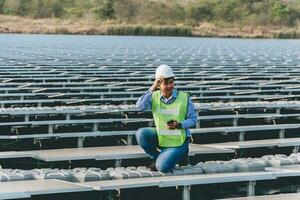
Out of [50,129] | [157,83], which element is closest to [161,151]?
[157,83]

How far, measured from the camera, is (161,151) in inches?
368

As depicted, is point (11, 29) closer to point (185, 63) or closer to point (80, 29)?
point (80, 29)

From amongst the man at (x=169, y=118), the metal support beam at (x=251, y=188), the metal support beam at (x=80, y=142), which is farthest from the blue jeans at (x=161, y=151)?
the metal support beam at (x=80, y=142)

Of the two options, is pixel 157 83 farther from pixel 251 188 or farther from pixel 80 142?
pixel 80 142

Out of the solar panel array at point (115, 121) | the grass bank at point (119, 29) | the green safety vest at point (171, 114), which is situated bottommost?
the grass bank at point (119, 29)

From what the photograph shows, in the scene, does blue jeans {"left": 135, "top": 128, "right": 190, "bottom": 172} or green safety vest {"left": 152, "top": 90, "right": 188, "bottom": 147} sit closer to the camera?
blue jeans {"left": 135, "top": 128, "right": 190, "bottom": 172}

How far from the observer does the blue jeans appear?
9.12 m

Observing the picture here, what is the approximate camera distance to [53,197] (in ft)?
27.9

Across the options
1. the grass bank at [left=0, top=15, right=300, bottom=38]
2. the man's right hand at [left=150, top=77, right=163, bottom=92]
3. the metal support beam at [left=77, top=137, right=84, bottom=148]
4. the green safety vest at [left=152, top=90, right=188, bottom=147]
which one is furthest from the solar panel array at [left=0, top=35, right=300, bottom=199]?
the grass bank at [left=0, top=15, right=300, bottom=38]

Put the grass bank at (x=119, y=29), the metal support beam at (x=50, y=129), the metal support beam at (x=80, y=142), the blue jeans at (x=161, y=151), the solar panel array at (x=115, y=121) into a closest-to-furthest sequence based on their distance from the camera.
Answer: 1. the blue jeans at (x=161, y=151)
2. the solar panel array at (x=115, y=121)
3. the metal support beam at (x=80, y=142)
4. the metal support beam at (x=50, y=129)
5. the grass bank at (x=119, y=29)

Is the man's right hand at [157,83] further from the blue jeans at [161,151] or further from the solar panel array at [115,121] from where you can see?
the solar panel array at [115,121]

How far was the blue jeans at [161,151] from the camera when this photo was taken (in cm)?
912

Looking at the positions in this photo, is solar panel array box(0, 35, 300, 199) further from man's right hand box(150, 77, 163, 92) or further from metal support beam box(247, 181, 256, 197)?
man's right hand box(150, 77, 163, 92)

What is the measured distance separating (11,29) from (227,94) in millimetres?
52370
